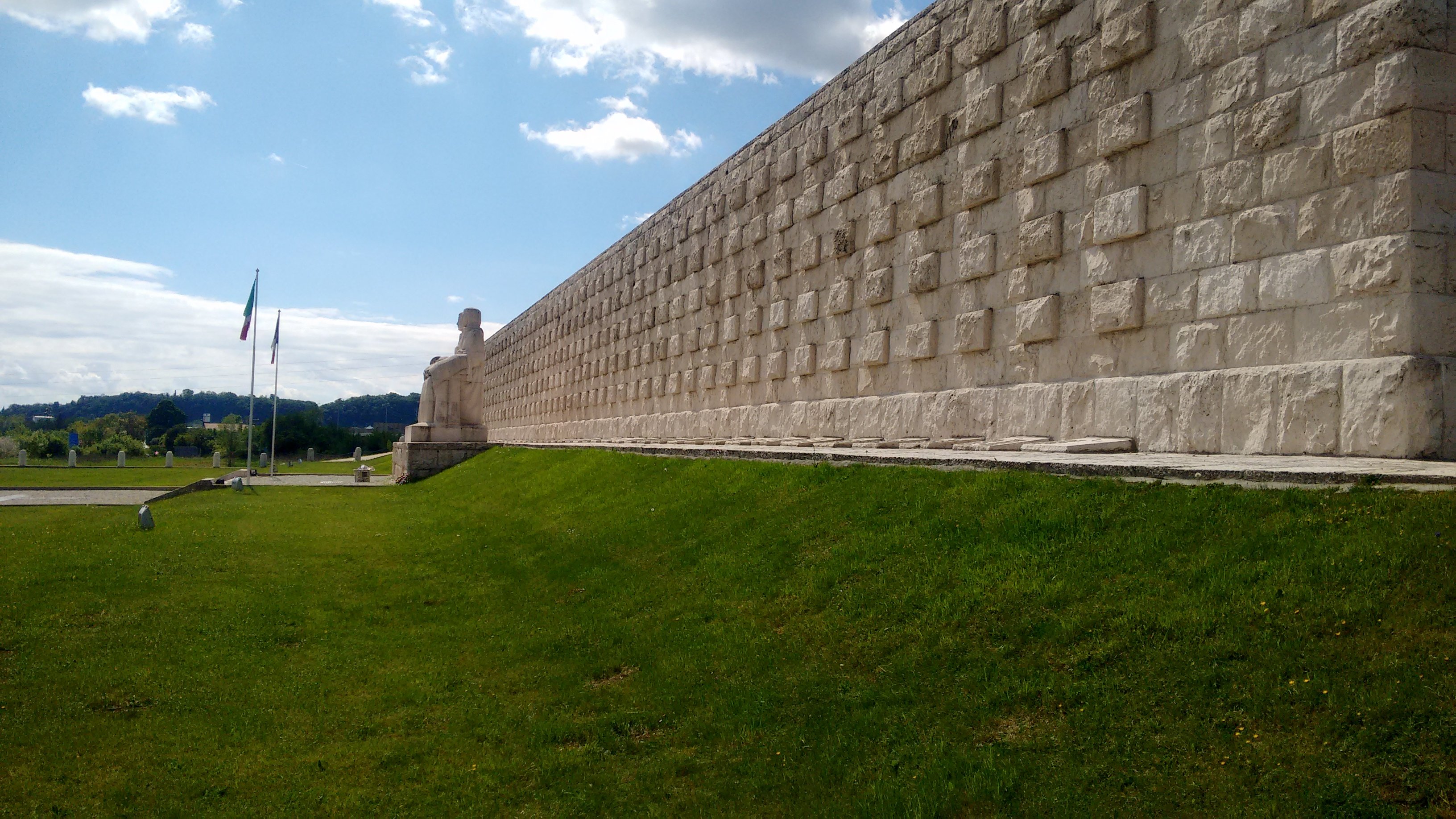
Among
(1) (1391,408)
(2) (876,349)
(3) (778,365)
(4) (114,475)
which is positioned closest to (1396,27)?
(1) (1391,408)

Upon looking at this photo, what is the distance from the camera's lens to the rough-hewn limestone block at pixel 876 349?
1070cm

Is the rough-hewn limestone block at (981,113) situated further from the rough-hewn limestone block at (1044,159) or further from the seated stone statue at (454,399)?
the seated stone statue at (454,399)

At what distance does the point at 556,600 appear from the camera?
24.2 ft

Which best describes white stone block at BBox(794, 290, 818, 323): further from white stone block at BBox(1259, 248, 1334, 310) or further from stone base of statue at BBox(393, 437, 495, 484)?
stone base of statue at BBox(393, 437, 495, 484)

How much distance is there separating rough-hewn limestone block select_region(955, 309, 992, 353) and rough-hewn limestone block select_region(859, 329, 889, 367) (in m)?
1.29

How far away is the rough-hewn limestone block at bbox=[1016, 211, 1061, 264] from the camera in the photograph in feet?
27.1

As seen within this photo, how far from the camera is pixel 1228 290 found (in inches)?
263

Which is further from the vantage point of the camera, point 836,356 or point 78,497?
point 78,497

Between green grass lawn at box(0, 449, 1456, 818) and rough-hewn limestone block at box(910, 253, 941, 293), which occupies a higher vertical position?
rough-hewn limestone block at box(910, 253, 941, 293)

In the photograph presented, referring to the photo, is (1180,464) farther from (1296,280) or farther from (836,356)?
(836,356)

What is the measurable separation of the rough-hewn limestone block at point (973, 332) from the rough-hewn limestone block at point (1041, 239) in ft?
2.19

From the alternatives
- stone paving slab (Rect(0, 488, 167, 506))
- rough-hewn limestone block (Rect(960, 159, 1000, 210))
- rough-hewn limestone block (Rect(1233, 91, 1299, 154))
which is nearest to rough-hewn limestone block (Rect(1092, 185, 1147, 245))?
rough-hewn limestone block (Rect(1233, 91, 1299, 154))

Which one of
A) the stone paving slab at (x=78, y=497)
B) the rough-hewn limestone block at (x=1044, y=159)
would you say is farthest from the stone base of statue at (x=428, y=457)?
the rough-hewn limestone block at (x=1044, y=159)

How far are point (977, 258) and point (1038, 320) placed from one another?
1161 mm
